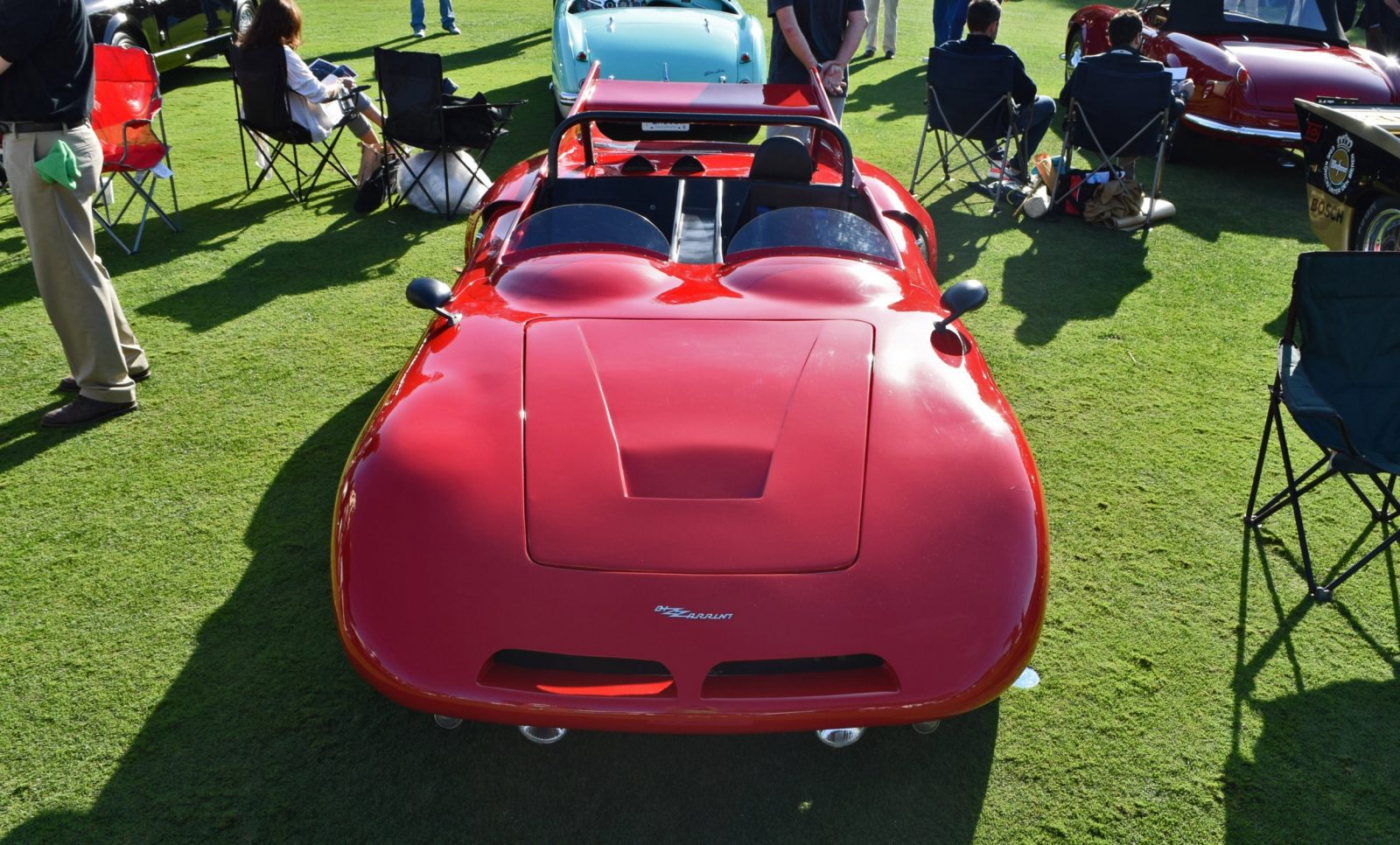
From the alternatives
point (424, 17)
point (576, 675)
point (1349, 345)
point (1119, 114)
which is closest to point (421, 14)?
point (424, 17)

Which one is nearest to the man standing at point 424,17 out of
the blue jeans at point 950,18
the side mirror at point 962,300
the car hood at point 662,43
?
the car hood at point 662,43

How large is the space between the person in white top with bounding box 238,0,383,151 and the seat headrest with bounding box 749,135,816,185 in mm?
3778

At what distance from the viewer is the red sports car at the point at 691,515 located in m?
2.19

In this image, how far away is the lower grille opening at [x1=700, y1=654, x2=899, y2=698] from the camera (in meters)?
2.20

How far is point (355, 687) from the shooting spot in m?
2.84

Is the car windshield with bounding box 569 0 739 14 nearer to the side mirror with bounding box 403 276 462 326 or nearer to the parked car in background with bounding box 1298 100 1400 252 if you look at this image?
the parked car in background with bounding box 1298 100 1400 252

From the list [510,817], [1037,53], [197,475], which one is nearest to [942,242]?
[197,475]

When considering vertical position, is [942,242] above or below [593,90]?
below

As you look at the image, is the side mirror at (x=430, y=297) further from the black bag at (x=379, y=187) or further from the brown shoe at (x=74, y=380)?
the black bag at (x=379, y=187)

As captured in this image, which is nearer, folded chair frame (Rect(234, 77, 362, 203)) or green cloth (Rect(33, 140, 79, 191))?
green cloth (Rect(33, 140, 79, 191))

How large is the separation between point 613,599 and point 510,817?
69 cm

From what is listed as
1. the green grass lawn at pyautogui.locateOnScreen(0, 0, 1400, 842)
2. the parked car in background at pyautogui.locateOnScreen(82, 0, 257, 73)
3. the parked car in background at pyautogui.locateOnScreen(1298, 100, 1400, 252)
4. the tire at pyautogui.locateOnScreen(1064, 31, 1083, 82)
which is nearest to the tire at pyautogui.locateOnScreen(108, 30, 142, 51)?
the parked car in background at pyautogui.locateOnScreen(82, 0, 257, 73)

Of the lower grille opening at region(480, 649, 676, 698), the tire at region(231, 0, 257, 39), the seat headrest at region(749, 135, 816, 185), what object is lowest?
the lower grille opening at region(480, 649, 676, 698)

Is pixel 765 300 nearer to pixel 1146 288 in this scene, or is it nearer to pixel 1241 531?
pixel 1241 531
